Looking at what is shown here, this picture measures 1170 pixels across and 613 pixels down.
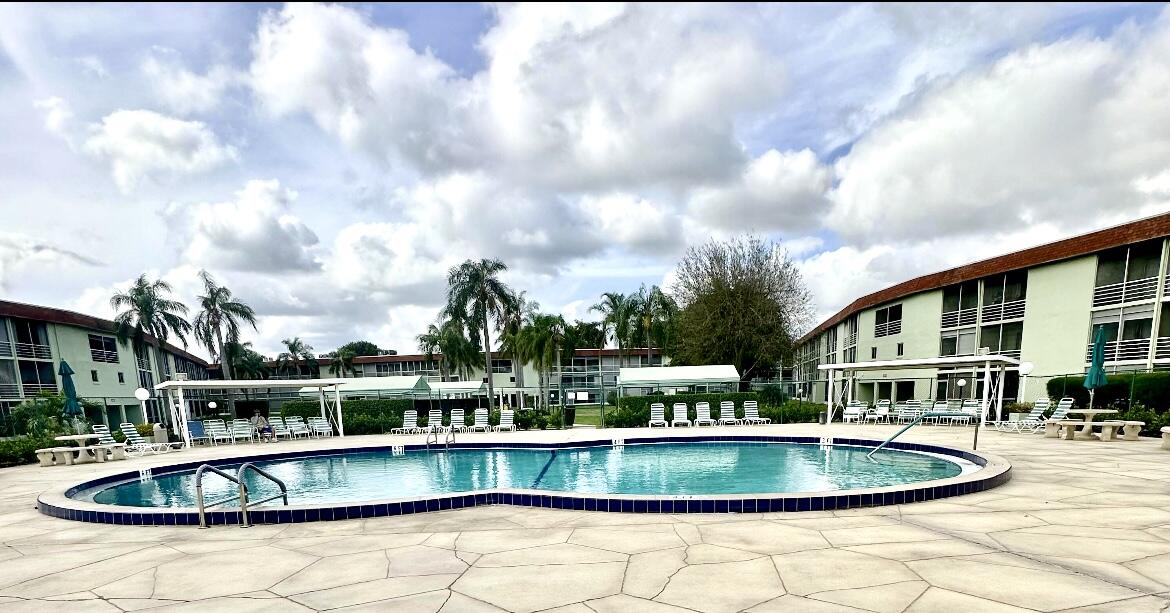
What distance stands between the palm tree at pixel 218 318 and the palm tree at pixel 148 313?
11.5 ft

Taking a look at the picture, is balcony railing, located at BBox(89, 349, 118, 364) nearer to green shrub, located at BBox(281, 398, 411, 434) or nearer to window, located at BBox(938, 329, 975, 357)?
green shrub, located at BBox(281, 398, 411, 434)

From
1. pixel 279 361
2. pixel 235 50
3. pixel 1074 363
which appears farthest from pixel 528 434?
pixel 279 361

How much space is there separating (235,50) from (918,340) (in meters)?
28.6

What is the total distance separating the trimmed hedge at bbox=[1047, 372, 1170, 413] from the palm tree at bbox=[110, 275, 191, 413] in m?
40.4

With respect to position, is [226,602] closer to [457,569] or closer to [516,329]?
[457,569]

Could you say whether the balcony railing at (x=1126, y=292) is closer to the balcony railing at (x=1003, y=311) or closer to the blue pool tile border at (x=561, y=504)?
the balcony railing at (x=1003, y=311)

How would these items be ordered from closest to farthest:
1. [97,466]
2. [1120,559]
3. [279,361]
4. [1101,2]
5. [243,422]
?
[1120,559] → [1101,2] → [97,466] → [243,422] → [279,361]

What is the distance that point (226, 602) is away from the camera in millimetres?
3281

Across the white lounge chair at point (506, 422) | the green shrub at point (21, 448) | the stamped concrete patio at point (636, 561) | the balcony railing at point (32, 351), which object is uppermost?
the balcony railing at point (32, 351)

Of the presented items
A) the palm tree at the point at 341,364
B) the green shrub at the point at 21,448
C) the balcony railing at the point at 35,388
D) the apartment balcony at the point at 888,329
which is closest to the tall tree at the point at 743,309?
the apartment balcony at the point at 888,329

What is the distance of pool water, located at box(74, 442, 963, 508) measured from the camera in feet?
29.9

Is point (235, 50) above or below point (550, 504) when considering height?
above

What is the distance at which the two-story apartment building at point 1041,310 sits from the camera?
17109 millimetres

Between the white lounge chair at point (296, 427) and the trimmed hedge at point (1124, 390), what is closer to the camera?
the trimmed hedge at point (1124, 390)
